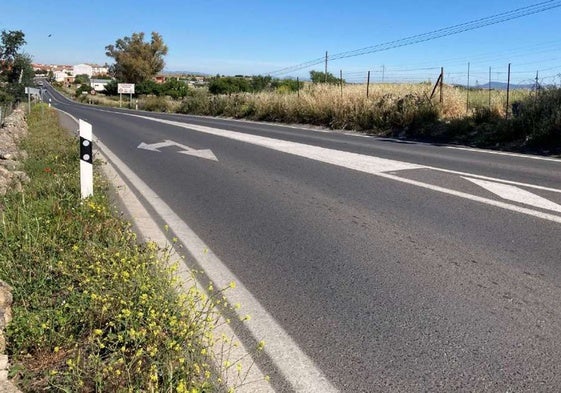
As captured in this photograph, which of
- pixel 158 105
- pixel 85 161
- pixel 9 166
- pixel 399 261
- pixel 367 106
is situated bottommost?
pixel 399 261

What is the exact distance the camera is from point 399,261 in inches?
181

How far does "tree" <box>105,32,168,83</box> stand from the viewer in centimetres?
10306

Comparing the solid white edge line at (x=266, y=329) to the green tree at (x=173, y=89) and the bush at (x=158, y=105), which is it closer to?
the bush at (x=158, y=105)

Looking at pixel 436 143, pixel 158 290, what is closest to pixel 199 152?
pixel 436 143

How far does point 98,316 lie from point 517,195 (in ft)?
18.6

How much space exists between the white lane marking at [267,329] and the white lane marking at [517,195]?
401cm

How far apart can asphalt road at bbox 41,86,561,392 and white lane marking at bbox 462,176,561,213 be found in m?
0.02

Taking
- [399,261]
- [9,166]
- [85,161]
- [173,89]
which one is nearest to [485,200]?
[399,261]

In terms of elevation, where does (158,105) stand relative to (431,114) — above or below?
above

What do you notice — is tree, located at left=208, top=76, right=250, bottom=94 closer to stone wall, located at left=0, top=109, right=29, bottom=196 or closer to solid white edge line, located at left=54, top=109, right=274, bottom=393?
stone wall, located at left=0, top=109, right=29, bottom=196

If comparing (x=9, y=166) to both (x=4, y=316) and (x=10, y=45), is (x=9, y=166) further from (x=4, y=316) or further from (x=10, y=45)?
(x=10, y=45)

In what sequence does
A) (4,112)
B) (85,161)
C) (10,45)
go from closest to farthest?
(85,161)
(4,112)
(10,45)

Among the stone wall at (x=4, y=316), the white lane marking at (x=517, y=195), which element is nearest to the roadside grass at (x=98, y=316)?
the stone wall at (x=4, y=316)

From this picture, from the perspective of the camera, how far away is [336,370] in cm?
294
